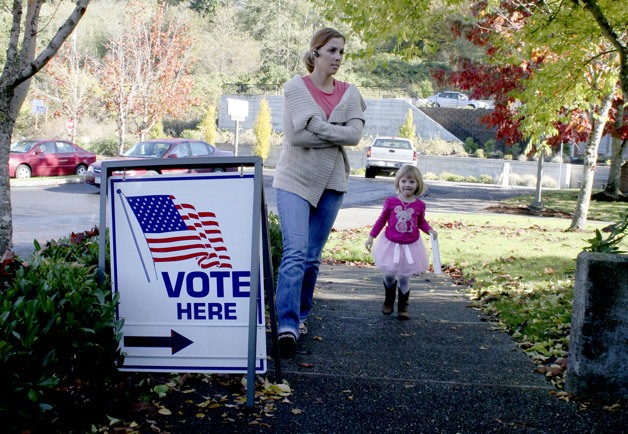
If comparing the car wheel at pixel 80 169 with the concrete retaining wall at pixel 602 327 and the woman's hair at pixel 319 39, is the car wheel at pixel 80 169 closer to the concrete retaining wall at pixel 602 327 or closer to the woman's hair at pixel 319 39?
the woman's hair at pixel 319 39

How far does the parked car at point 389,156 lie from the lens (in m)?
32.0

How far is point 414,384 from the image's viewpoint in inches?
168

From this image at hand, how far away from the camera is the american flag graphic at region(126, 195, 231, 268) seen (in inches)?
147

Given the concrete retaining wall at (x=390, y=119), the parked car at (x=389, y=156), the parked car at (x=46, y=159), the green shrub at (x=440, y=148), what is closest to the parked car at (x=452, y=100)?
the concrete retaining wall at (x=390, y=119)

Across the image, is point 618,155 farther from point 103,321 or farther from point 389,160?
point 103,321

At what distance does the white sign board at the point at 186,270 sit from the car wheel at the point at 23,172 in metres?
23.6

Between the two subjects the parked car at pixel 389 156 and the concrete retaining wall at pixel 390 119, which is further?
the concrete retaining wall at pixel 390 119

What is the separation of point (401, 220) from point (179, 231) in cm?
292

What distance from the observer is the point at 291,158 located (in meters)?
4.92

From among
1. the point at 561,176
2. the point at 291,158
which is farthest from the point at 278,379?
the point at 561,176

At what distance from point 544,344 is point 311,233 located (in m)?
1.84

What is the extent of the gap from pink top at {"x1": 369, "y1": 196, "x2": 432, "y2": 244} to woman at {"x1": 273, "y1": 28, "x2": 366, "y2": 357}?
128 centimetres

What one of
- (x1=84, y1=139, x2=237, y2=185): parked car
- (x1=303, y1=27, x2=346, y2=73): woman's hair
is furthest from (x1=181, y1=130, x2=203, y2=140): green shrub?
(x1=303, y1=27, x2=346, y2=73): woman's hair

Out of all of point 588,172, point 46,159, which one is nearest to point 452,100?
point 46,159
